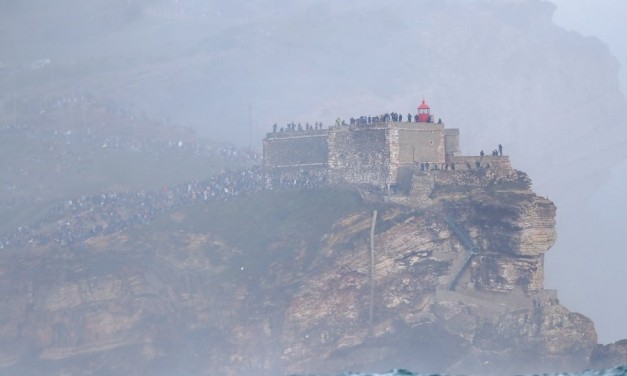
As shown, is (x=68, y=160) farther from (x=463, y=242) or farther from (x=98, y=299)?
(x=463, y=242)

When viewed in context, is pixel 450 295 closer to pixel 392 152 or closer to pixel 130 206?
pixel 392 152

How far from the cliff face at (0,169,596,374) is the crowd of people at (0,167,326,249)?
132 inches

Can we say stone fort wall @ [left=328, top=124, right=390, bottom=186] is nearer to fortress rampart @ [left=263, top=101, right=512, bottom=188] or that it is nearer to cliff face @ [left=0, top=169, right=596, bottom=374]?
fortress rampart @ [left=263, top=101, right=512, bottom=188]

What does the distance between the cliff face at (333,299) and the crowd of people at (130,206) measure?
336cm

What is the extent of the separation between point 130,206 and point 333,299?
2384cm

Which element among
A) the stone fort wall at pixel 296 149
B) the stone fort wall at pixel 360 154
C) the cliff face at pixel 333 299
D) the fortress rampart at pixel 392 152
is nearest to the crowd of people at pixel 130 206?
the stone fort wall at pixel 296 149

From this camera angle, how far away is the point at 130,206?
99.0 meters

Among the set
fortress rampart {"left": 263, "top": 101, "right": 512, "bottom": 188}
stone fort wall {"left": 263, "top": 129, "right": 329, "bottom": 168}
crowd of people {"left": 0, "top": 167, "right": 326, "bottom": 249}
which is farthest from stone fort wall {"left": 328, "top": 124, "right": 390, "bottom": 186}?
crowd of people {"left": 0, "top": 167, "right": 326, "bottom": 249}

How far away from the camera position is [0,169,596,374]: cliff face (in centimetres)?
8119

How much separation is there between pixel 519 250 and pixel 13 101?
89.5m

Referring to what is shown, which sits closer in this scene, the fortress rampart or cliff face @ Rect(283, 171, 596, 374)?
cliff face @ Rect(283, 171, 596, 374)

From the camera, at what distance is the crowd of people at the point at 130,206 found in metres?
94.3

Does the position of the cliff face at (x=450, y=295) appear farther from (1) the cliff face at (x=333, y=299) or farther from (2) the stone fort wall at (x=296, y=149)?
(2) the stone fort wall at (x=296, y=149)

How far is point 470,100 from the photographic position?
18862 cm
